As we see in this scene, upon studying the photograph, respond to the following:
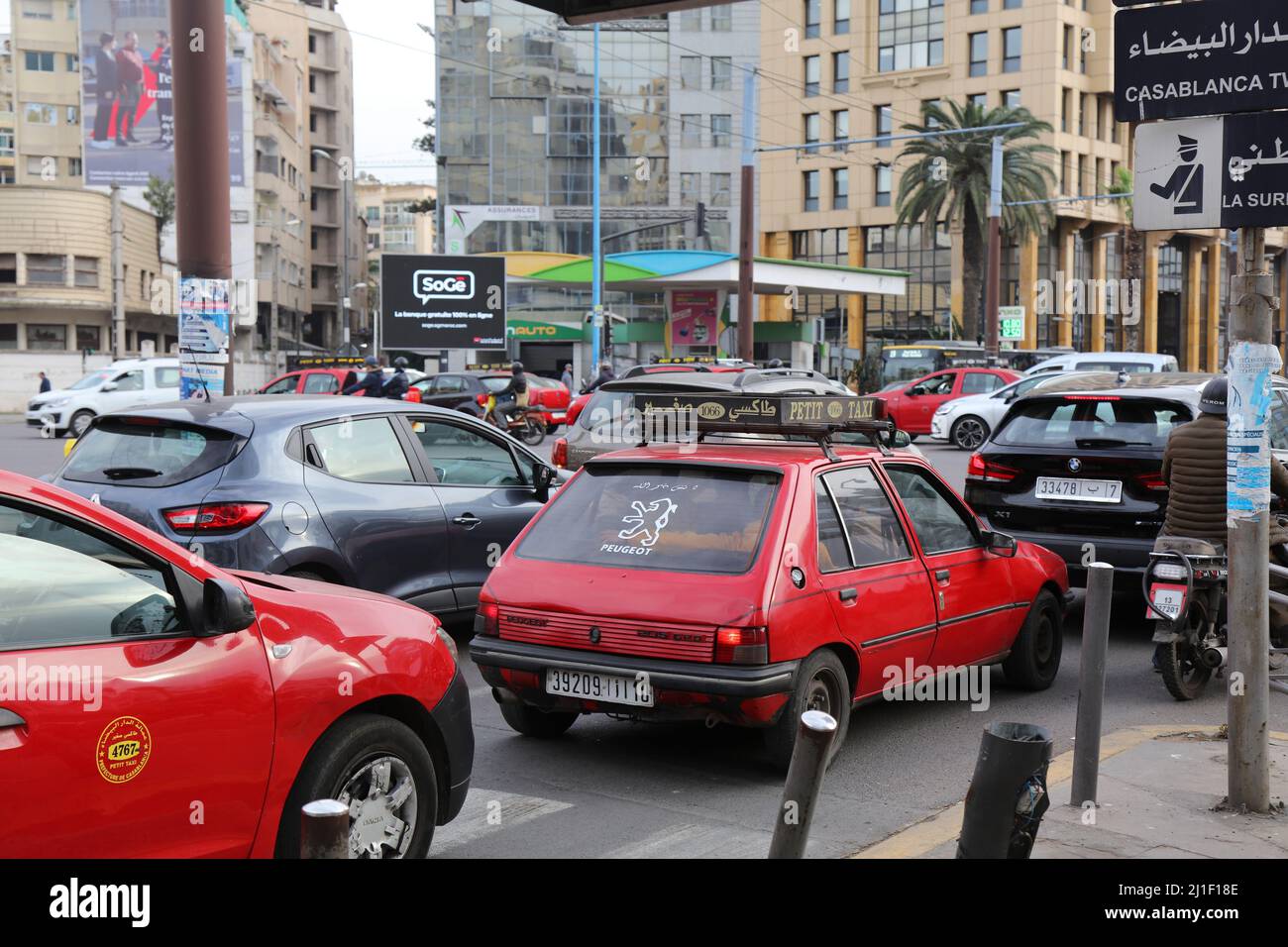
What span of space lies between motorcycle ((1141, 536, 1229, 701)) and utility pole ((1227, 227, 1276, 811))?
1.70 metres

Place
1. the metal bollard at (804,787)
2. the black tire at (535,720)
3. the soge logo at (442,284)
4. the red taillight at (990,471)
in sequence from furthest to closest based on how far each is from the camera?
the soge logo at (442,284) → the red taillight at (990,471) → the black tire at (535,720) → the metal bollard at (804,787)

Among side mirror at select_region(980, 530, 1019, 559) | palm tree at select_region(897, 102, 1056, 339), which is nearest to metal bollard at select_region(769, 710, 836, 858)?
side mirror at select_region(980, 530, 1019, 559)

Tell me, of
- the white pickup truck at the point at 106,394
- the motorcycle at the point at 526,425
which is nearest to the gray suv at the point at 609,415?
the motorcycle at the point at 526,425

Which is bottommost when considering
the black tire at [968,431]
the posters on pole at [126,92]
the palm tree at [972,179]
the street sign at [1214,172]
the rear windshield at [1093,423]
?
the black tire at [968,431]

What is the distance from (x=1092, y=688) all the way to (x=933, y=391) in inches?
1022

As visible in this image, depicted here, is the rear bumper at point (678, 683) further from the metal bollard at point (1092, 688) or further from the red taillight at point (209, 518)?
the red taillight at point (209, 518)

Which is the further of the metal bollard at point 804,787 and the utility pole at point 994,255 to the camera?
the utility pole at point 994,255

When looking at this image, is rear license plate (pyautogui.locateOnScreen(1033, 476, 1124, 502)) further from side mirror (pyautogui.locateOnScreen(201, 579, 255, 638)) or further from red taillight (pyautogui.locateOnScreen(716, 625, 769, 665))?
side mirror (pyautogui.locateOnScreen(201, 579, 255, 638))

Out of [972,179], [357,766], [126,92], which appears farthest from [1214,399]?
[126,92]

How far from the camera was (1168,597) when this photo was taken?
723 cm

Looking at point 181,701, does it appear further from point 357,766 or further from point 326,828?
point 326,828

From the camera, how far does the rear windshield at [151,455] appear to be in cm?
765

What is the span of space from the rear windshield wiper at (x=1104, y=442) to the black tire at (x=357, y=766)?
239 inches

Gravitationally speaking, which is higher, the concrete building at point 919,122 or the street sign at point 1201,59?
the concrete building at point 919,122
